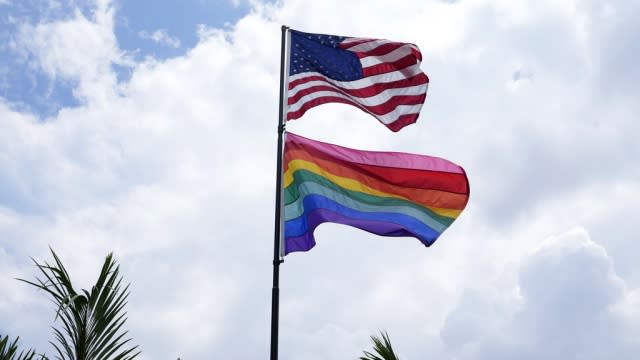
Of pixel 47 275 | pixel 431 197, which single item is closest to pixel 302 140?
pixel 431 197

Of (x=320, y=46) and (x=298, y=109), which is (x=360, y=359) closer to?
(x=298, y=109)

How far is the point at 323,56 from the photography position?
14.1 meters

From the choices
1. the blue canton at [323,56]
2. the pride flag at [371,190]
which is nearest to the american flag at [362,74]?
the blue canton at [323,56]

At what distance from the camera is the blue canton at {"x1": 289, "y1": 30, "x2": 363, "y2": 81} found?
13969mm

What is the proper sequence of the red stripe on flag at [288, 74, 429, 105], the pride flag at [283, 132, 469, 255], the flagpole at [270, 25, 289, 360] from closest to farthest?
the flagpole at [270, 25, 289, 360] → the pride flag at [283, 132, 469, 255] → the red stripe on flag at [288, 74, 429, 105]

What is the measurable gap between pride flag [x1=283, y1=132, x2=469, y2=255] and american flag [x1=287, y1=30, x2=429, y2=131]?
3.07 ft

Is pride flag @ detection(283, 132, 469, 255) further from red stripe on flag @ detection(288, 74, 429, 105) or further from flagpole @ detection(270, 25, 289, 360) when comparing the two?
red stripe on flag @ detection(288, 74, 429, 105)

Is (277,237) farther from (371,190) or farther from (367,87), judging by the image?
(367,87)

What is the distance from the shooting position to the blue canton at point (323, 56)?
45.8ft

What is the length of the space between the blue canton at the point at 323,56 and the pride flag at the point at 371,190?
1488 mm


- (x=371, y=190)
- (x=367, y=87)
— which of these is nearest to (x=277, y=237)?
(x=371, y=190)

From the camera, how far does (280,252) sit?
11820mm

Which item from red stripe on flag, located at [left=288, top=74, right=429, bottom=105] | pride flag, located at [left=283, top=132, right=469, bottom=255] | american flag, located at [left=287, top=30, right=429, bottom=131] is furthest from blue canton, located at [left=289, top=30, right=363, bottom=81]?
pride flag, located at [left=283, top=132, right=469, bottom=255]

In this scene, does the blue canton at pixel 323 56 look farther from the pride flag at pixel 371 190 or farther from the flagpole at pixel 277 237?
the pride flag at pixel 371 190
